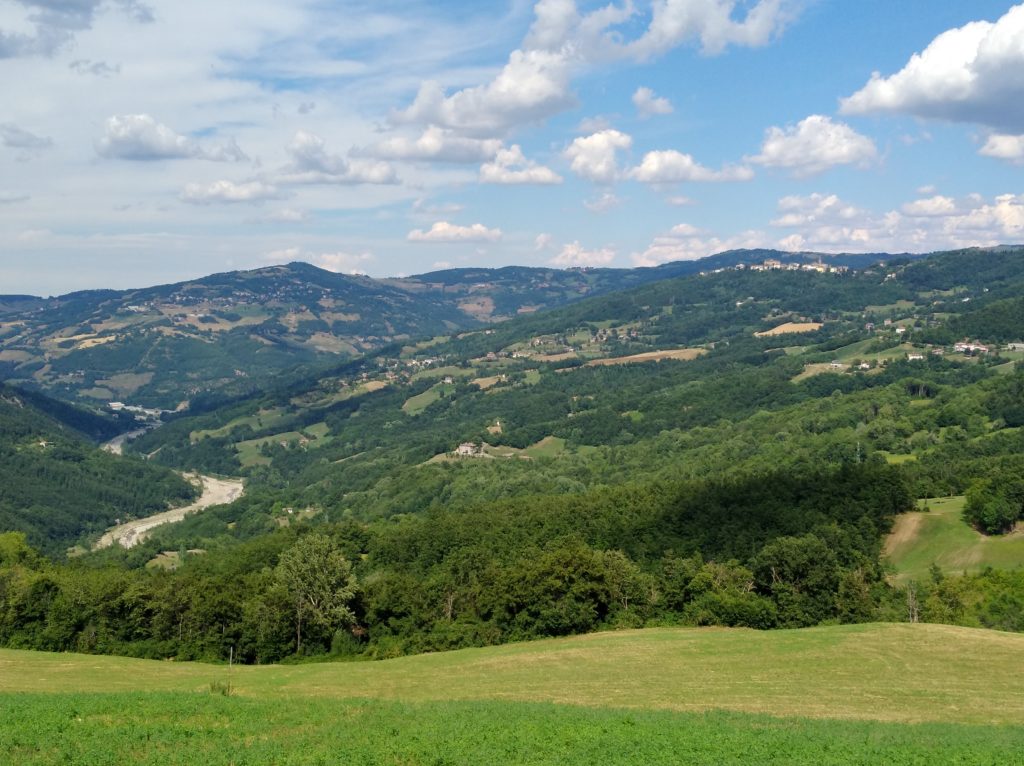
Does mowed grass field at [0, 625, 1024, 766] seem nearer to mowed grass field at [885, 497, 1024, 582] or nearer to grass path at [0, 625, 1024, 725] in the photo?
grass path at [0, 625, 1024, 725]

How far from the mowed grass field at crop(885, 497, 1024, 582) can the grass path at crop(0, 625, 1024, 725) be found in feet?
137

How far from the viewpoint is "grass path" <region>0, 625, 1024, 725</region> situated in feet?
167

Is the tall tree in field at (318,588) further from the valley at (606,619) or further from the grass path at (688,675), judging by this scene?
the grass path at (688,675)

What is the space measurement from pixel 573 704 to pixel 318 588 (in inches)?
1568

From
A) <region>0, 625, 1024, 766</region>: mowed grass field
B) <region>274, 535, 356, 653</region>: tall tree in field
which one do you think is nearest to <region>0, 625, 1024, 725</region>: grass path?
<region>0, 625, 1024, 766</region>: mowed grass field

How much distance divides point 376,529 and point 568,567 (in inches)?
2719

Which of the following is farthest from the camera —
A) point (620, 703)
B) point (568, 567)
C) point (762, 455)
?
point (762, 455)

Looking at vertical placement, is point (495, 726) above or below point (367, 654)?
above

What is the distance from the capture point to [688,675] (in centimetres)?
5859

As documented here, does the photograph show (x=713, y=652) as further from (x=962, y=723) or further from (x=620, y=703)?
(x=962, y=723)

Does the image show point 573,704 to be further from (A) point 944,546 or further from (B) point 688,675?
(A) point 944,546

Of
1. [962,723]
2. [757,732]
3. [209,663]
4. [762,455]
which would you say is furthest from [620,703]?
[762,455]

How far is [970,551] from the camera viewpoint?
4274 inches

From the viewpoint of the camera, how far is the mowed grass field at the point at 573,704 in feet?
119
